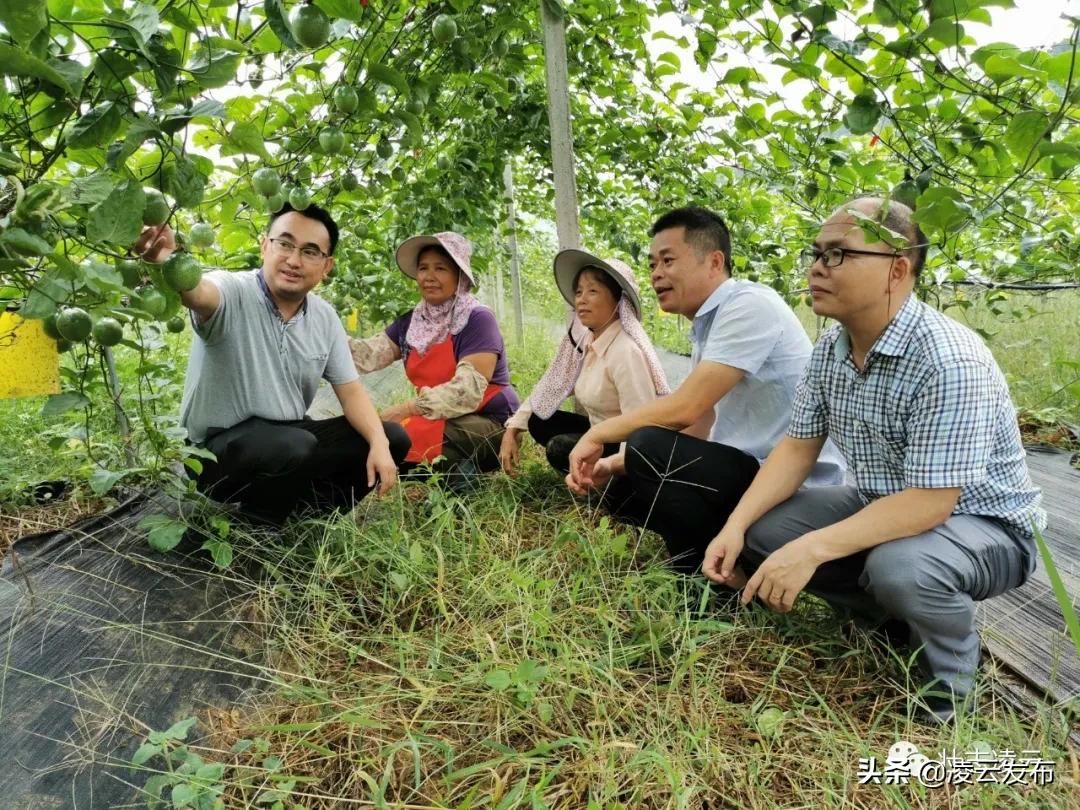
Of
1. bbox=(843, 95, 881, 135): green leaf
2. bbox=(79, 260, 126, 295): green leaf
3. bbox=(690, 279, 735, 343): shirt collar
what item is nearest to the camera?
bbox=(79, 260, 126, 295): green leaf

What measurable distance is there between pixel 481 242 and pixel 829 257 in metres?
3.37

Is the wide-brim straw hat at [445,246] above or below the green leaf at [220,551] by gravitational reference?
above

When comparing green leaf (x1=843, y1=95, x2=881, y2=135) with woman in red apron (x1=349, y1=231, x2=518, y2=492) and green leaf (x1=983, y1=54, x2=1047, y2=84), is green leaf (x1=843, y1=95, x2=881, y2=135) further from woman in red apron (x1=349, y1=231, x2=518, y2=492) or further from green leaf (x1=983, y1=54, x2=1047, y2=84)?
woman in red apron (x1=349, y1=231, x2=518, y2=492)

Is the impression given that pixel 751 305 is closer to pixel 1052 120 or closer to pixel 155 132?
pixel 1052 120

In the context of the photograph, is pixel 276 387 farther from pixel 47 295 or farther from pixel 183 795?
pixel 47 295

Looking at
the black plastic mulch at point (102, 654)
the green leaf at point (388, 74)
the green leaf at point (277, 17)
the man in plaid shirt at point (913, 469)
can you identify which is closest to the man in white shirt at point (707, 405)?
the man in plaid shirt at point (913, 469)

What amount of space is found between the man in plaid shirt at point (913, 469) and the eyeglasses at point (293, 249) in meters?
1.45

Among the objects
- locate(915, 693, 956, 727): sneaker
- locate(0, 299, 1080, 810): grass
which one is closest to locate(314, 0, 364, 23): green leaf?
locate(0, 299, 1080, 810): grass

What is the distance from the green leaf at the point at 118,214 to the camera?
2.42ft

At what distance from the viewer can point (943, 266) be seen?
7.89ft

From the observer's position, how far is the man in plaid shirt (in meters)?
1.33

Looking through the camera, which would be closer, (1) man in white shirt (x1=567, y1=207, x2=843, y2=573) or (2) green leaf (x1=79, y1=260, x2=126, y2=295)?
(2) green leaf (x1=79, y1=260, x2=126, y2=295)

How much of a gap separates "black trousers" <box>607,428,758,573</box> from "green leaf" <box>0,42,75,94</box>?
1.49m

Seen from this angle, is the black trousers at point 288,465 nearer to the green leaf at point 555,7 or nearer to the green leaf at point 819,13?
the green leaf at point 555,7
